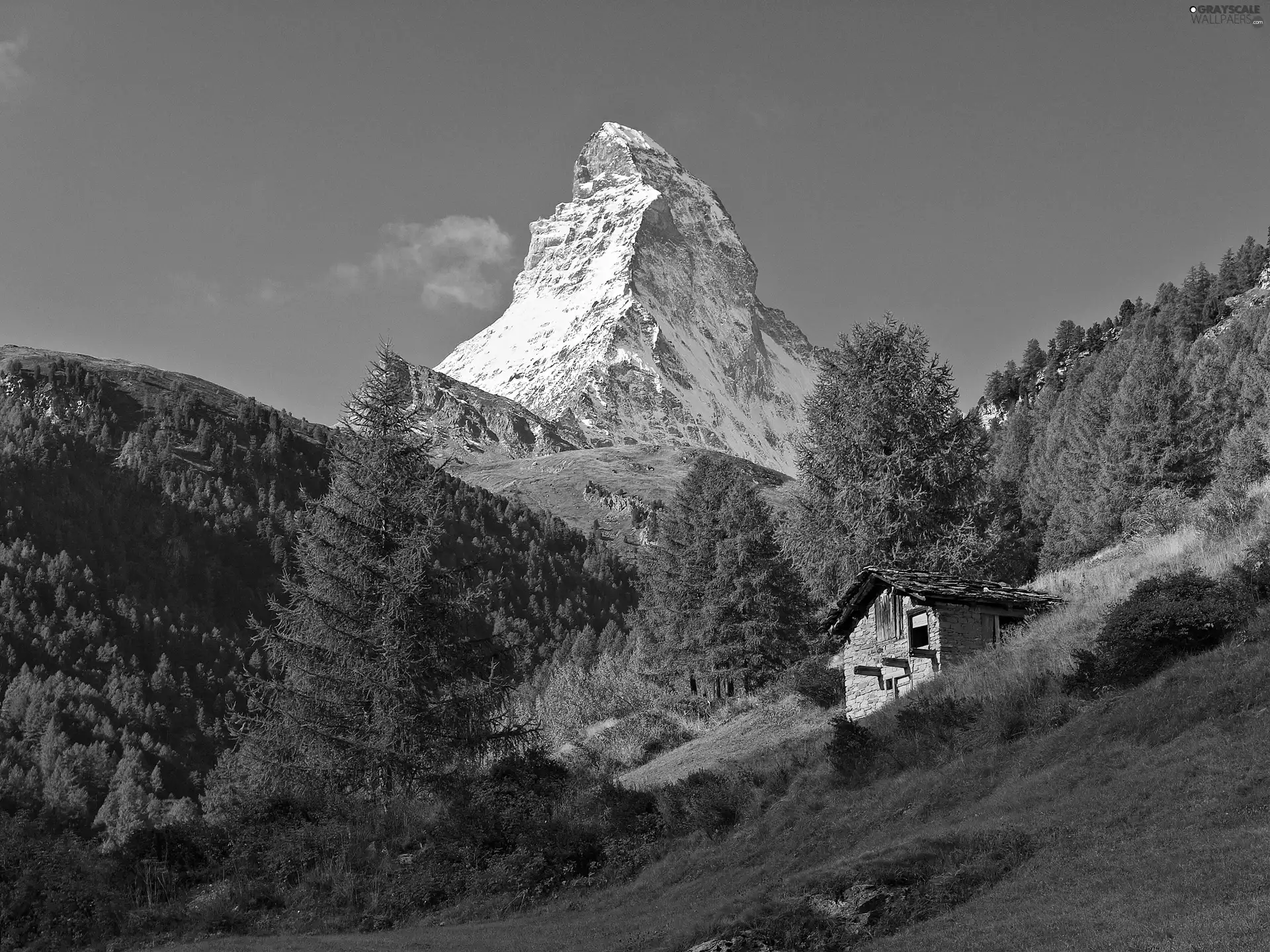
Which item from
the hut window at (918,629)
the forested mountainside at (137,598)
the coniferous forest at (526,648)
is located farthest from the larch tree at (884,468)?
the forested mountainside at (137,598)

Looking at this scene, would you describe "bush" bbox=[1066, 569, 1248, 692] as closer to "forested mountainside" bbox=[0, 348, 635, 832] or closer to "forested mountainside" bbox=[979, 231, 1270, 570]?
"forested mountainside" bbox=[979, 231, 1270, 570]

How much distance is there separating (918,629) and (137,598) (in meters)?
157

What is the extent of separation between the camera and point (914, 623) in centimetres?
2786

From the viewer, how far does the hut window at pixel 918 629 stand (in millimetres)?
27547

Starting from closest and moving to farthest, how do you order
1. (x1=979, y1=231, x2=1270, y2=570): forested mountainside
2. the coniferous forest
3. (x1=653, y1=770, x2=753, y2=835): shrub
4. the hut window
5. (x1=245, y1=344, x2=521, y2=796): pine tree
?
(x1=653, y1=770, x2=753, y2=835): shrub, the coniferous forest, the hut window, (x1=245, y1=344, x2=521, y2=796): pine tree, (x1=979, y1=231, x2=1270, y2=570): forested mountainside

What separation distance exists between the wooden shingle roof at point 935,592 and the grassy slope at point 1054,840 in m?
3.23

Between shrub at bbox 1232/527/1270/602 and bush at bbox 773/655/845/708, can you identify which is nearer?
shrub at bbox 1232/527/1270/602

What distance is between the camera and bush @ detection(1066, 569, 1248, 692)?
19297mm

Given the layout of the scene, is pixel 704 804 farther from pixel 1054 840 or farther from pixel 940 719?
pixel 1054 840

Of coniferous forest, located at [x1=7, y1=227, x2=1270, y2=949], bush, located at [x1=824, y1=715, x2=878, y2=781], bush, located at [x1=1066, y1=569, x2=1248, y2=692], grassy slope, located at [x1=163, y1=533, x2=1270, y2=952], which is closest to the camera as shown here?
grassy slope, located at [x1=163, y1=533, x2=1270, y2=952]

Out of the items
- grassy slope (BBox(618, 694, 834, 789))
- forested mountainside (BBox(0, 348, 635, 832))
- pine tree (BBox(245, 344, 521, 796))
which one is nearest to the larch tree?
grassy slope (BBox(618, 694, 834, 789))

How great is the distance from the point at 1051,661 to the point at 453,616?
15608 millimetres

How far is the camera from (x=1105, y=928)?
11.0m

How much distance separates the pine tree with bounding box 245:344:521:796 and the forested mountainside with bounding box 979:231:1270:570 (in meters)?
20.1
